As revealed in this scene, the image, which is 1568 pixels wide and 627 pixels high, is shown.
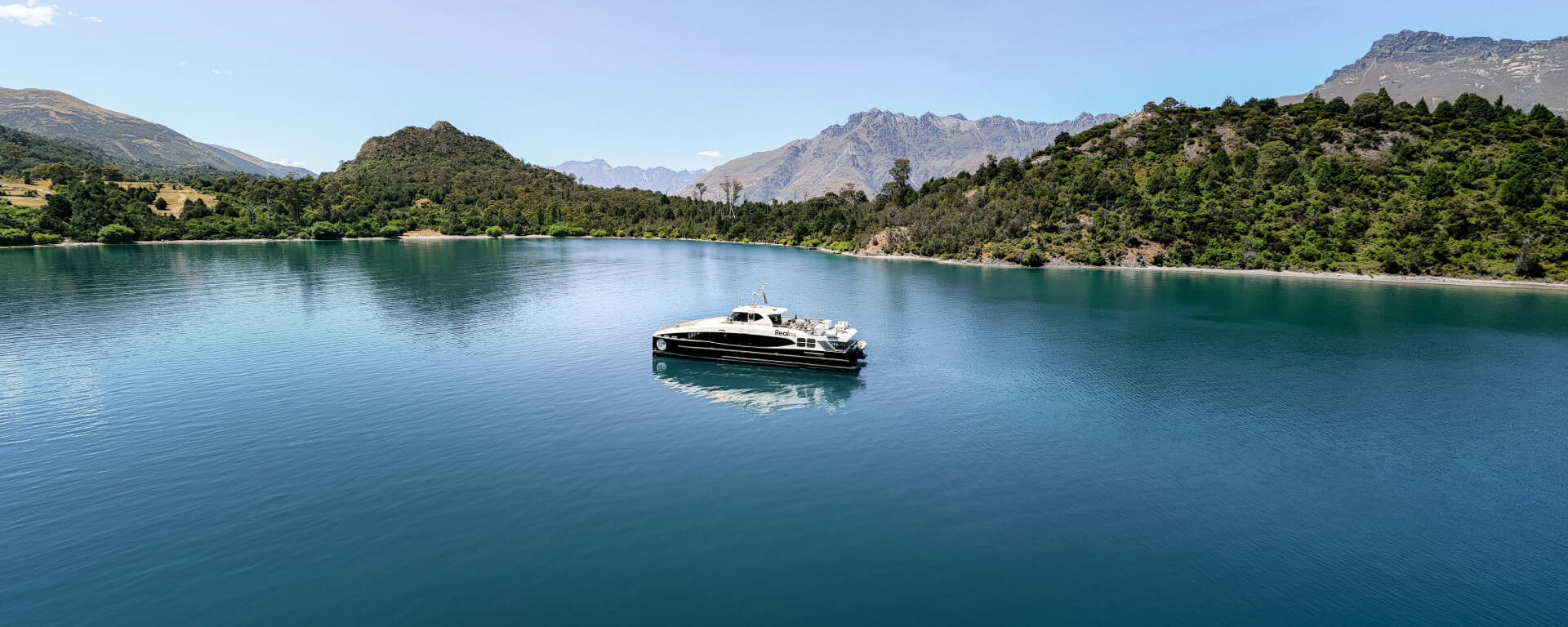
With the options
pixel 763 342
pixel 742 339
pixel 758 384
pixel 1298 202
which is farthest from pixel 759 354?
pixel 1298 202

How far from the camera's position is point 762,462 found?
1409 inches

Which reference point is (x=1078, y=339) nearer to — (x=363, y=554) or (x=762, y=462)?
(x=762, y=462)

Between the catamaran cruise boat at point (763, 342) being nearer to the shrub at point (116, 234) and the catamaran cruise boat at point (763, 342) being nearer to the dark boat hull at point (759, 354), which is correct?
the dark boat hull at point (759, 354)

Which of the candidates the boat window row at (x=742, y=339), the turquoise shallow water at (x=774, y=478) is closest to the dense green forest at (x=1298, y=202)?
the turquoise shallow water at (x=774, y=478)

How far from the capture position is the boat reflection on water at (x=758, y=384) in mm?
47594

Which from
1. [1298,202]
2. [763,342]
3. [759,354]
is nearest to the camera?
[763,342]

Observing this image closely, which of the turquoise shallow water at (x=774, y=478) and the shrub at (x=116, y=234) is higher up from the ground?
the shrub at (x=116, y=234)

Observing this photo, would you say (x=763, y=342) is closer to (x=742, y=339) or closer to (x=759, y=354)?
(x=759, y=354)

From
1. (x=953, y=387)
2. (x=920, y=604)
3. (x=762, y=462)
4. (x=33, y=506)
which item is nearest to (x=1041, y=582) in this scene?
(x=920, y=604)

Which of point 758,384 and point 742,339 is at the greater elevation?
point 742,339

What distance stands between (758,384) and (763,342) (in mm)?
5541

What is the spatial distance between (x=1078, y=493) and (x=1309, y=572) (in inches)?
361

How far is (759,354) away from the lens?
5753cm

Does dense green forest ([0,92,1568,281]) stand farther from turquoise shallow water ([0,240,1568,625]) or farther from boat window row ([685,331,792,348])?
boat window row ([685,331,792,348])
